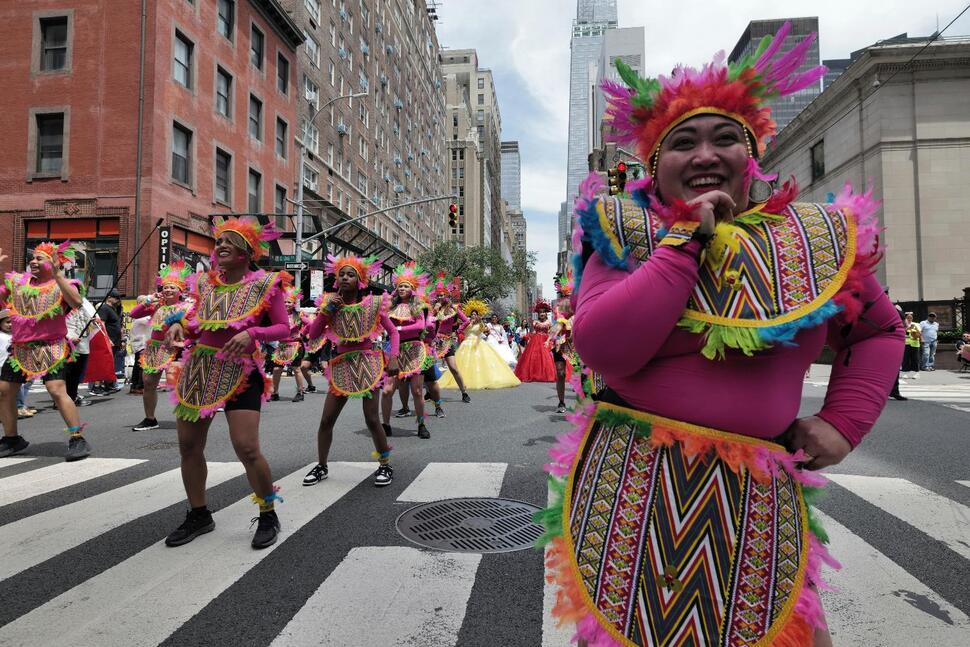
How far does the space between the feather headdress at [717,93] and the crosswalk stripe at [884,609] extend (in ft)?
7.44

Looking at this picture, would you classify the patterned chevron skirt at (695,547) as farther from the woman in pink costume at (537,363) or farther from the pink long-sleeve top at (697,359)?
the woman in pink costume at (537,363)

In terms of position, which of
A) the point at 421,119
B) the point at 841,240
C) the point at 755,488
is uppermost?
the point at 421,119

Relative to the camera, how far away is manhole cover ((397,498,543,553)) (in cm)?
362

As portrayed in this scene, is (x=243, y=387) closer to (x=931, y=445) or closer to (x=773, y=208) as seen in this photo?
(x=773, y=208)

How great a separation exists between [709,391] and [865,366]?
471 mm

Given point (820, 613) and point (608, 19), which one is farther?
point (608, 19)

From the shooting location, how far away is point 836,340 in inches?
60.5

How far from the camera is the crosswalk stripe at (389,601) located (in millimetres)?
2539

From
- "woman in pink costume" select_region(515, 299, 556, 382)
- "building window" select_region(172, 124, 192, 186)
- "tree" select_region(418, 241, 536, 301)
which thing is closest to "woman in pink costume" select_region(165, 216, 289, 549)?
"woman in pink costume" select_region(515, 299, 556, 382)

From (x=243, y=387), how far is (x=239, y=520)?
3.37 ft

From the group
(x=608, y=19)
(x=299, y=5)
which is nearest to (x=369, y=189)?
(x=299, y=5)

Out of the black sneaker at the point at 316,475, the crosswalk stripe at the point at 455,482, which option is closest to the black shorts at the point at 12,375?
the black sneaker at the point at 316,475

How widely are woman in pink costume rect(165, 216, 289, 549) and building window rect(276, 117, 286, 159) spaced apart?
82.3 feet

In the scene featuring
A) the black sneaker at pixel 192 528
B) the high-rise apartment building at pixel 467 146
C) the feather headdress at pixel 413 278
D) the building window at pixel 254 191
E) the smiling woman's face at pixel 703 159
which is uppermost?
the high-rise apartment building at pixel 467 146
